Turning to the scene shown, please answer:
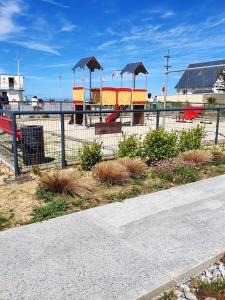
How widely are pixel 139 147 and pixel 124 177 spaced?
6.49ft

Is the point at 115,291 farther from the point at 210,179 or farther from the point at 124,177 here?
the point at 210,179

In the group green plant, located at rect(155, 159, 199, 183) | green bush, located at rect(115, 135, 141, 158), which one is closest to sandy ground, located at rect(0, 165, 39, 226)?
green bush, located at rect(115, 135, 141, 158)

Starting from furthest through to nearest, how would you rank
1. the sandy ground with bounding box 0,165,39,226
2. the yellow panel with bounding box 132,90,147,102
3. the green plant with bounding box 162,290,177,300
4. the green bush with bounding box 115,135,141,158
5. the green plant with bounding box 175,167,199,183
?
the yellow panel with bounding box 132,90,147,102, the green bush with bounding box 115,135,141,158, the green plant with bounding box 175,167,199,183, the sandy ground with bounding box 0,165,39,226, the green plant with bounding box 162,290,177,300

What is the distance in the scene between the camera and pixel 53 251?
12.7 ft

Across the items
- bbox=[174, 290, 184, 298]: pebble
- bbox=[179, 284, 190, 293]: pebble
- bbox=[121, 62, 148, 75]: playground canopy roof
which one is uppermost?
bbox=[121, 62, 148, 75]: playground canopy roof

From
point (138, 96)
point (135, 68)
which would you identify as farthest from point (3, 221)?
point (135, 68)

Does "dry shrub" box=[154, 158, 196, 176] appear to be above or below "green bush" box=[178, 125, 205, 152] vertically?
below

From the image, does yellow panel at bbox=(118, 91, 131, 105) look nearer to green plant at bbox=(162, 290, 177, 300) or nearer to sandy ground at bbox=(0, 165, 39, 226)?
sandy ground at bbox=(0, 165, 39, 226)

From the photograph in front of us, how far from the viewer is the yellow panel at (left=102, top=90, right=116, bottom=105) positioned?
19156 millimetres

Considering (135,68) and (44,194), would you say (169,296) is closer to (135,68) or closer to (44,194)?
(44,194)

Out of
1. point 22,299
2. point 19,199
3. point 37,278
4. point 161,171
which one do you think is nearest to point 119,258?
point 37,278

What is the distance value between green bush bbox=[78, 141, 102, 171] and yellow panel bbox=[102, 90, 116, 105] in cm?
1133

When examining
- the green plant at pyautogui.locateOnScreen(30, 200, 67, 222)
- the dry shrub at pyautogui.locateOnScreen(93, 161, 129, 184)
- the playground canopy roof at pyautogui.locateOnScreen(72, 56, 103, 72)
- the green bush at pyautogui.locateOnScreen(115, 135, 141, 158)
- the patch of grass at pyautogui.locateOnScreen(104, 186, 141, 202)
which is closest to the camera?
the green plant at pyautogui.locateOnScreen(30, 200, 67, 222)

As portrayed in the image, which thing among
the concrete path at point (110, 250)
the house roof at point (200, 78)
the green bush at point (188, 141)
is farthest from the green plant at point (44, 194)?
the house roof at point (200, 78)
